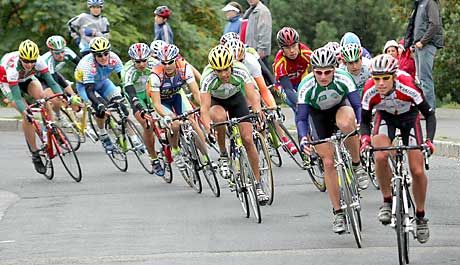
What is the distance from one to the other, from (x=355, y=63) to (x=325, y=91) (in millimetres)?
2417

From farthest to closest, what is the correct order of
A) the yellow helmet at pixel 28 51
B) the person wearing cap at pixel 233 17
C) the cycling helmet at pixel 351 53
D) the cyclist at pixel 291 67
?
the person wearing cap at pixel 233 17
the yellow helmet at pixel 28 51
the cyclist at pixel 291 67
the cycling helmet at pixel 351 53

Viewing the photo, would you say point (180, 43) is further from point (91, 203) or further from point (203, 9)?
point (91, 203)

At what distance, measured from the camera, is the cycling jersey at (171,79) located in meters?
15.7

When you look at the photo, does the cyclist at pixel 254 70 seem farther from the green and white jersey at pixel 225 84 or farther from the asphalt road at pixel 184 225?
the green and white jersey at pixel 225 84

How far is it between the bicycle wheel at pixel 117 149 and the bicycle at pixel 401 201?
7879 mm

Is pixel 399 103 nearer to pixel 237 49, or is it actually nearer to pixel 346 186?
pixel 346 186

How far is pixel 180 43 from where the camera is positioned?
34938mm

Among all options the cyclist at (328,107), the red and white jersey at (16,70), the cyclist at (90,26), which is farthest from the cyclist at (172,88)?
the cyclist at (90,26)

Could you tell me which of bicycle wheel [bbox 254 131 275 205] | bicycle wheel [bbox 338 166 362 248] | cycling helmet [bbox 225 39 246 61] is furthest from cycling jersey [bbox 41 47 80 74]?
bicycle wheel [bbox 338 166 362 248]

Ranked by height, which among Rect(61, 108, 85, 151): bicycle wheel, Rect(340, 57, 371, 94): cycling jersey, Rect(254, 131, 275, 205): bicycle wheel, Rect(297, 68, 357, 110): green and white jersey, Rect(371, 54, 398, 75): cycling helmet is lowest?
Rect(61, 108, 85, 151): bicycle wheel

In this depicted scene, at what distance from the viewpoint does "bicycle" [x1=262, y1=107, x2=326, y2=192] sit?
15.0m

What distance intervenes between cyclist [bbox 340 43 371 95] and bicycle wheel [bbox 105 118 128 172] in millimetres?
4218

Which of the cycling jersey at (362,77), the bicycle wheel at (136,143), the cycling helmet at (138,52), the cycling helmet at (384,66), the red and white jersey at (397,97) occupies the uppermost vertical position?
the cycling helmet at (384,66)

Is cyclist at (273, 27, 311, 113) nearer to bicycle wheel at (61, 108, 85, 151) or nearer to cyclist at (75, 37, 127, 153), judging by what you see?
cyclist at (75, 37, 127, 153)
